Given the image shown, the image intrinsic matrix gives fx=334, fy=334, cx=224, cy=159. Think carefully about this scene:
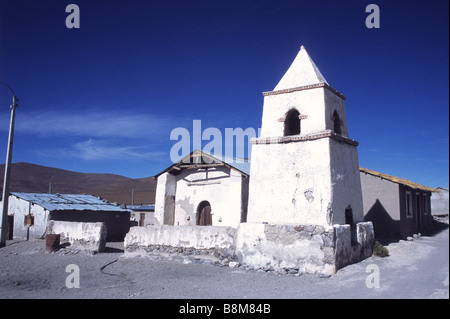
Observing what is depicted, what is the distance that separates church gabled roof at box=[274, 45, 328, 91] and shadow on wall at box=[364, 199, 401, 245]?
825 centimetres

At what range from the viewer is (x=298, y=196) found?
10.6 m

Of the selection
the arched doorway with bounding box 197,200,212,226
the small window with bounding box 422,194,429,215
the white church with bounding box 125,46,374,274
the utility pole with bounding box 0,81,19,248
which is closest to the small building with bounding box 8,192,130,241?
the utility pole with bounding box 0,81,19,248

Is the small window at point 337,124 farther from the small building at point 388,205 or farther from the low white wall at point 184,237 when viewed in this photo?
the small building at point 388,205

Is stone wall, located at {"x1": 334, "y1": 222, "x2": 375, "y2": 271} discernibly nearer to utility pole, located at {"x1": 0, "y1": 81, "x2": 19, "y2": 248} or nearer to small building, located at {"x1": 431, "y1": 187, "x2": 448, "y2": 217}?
utility pole, located at {"x1": 0, "y1": 81, "x2": 19, "y2": 248}

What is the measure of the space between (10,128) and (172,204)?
824 centimetres

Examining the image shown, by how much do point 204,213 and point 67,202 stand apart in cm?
989

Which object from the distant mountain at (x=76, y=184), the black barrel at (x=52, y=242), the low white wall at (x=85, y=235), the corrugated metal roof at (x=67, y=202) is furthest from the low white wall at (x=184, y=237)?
the distant mountain at (x=76, y=184)

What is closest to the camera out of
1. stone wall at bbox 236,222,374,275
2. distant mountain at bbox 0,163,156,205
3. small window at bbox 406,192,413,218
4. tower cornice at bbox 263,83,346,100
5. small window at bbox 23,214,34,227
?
stone wall at bbox 236,222,374,275

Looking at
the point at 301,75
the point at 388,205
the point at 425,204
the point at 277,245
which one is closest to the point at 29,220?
the point at 277,245

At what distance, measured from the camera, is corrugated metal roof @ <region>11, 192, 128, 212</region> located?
19891 millimetres

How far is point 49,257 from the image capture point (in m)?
13.5

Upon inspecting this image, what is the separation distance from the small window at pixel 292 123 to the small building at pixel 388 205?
22.4ft
